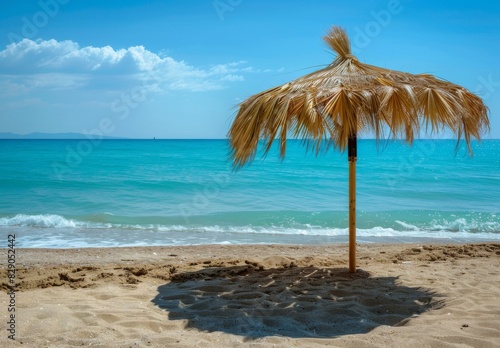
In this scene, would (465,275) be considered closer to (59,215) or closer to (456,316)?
(456,316)

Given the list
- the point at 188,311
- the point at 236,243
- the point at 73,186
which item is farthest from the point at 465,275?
the point at 73,186

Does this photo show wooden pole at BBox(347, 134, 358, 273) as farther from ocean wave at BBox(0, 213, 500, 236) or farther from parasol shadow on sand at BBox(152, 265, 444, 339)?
ocean wave at BBox(0, 213, 500, 236)

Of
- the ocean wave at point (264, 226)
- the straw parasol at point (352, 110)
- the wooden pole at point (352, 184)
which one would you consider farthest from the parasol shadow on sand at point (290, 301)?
the ocean wave at point (264, 226)

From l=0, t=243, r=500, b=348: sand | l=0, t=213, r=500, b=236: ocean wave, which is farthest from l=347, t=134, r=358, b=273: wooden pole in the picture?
l=0, t=213, r=500, b=236: ocean wave

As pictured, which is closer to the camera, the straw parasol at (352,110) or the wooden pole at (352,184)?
the straw parasol at (352,110)

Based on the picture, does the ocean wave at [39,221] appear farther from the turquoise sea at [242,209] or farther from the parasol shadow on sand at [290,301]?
the parasol shadow on sand at [290,301]

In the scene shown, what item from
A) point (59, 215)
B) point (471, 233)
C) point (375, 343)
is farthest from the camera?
point (59, 215)

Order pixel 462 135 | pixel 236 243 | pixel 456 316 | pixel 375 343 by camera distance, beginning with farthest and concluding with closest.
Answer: pixel 236 243
pixel 462 135
pixel 456 316
pixel 375 343

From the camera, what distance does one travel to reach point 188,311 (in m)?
3.87

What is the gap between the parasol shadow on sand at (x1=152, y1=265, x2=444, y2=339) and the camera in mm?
3498

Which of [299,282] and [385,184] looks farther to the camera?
[385,184]

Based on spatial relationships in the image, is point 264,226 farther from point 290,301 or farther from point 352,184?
point 290,301

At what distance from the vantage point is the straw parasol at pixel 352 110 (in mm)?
3992

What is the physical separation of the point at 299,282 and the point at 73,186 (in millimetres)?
14493
